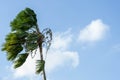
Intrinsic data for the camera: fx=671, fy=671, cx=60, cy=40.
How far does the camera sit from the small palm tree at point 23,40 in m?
52.8

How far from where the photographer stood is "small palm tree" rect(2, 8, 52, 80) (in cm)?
5275

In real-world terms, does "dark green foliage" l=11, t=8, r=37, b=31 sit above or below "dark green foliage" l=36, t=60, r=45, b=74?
above

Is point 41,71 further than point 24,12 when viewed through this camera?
No

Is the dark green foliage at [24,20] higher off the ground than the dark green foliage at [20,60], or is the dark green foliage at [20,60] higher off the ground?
the dark green foliage at [24,20]

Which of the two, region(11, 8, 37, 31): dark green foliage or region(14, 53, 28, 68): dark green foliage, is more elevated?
region(11, 8, 37, 31): dark green foliage

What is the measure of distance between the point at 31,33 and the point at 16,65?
2879 millimetres

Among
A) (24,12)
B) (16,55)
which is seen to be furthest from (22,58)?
(24,12)

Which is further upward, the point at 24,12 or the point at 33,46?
the point at 24,12

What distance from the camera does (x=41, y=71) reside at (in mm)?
51875

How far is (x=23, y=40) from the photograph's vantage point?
2112 inches

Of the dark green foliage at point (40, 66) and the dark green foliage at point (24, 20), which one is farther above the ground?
the dark green foliage at point (24, 20)

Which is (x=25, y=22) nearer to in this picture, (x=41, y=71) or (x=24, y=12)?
(x=24, y=12)

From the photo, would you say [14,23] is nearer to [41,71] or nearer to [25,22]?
[25,22]

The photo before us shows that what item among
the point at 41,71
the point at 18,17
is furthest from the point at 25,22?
the point at 41,71
